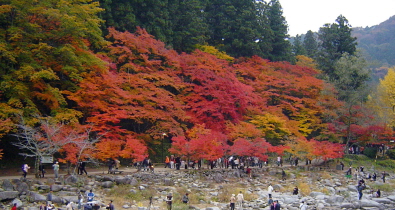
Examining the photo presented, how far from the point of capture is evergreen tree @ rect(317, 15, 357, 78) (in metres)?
40.6

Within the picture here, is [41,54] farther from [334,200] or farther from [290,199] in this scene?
[334,200]

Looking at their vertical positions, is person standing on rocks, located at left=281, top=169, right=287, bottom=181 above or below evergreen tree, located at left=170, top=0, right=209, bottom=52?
below

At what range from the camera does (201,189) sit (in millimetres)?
20828

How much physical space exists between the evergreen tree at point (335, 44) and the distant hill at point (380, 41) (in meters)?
46.7

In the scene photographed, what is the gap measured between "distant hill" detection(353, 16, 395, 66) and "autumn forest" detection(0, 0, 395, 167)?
54745 millimetres

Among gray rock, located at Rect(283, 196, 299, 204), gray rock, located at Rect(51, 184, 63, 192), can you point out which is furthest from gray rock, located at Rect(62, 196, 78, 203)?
gray rock, located at Rect(283, 196, 299, 204)

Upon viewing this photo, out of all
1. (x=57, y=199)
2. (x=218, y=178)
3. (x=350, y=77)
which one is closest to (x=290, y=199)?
(x=218, y=178)

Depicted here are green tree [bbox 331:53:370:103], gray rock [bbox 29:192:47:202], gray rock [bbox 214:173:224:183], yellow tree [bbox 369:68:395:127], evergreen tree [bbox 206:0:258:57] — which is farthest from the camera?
evergreen tree [bbox 206:0:258:57]

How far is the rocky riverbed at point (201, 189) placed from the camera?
15727 mm

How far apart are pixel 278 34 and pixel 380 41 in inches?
3094

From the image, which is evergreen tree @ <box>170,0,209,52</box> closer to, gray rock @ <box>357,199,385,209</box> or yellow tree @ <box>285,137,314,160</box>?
yellow tree @ <box>285,137,314,160</box>

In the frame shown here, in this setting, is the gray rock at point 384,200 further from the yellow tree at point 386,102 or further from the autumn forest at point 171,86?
the yellow tree at point 386,102

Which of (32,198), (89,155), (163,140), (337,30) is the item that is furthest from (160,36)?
(337,30)

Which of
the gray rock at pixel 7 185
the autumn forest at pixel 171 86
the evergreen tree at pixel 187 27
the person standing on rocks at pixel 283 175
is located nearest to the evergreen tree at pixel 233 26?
the autumn forest at pixel 171 86
